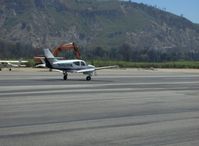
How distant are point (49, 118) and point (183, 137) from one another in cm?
552

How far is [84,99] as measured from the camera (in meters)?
27.6

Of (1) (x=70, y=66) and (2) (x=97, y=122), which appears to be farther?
(1) (x=70, y=66)

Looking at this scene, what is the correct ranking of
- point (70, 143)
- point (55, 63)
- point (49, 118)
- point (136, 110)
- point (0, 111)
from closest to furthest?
point (70, 143) < point (49, 118) < point (0, 111) < point (136, 110) < point (55, 63)

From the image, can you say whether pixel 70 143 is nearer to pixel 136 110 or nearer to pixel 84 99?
pixel 136 110

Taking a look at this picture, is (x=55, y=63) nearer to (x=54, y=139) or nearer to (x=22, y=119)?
(x=22, y=119)

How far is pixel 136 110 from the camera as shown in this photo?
22.2 meters

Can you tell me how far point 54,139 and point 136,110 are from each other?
339 inches

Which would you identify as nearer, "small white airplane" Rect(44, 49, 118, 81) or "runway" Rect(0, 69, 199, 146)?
"runway" Rect(0, 69, 199, 146)

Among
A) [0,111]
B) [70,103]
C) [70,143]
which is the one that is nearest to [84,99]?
[70,103]

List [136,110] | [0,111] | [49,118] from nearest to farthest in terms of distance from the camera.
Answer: [49,118]
[0,111]
[136,110]

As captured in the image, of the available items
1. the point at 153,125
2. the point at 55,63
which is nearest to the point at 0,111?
the point at 153,125

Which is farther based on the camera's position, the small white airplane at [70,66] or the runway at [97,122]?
the small white airplane at [70,66]

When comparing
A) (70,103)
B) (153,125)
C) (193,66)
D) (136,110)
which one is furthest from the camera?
(193,66)

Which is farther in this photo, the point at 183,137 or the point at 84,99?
the point at 84,99
